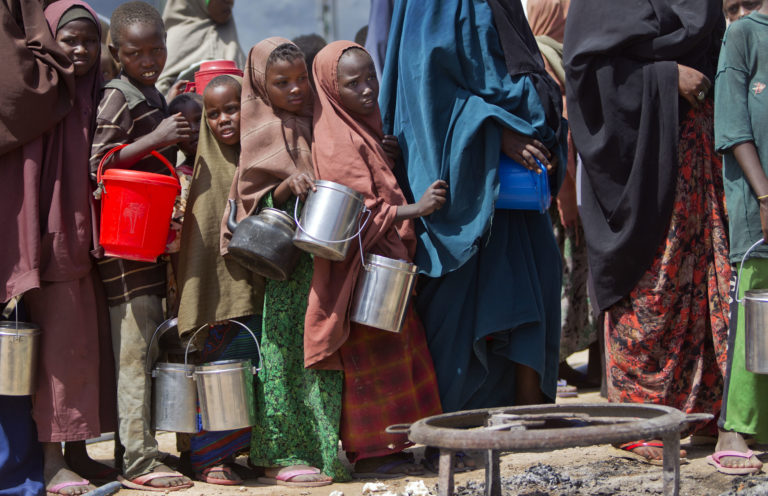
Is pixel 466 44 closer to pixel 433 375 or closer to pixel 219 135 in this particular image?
pixel 219 135

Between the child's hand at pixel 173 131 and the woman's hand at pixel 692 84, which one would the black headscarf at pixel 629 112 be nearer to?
the woman's hand at pixel 692 84

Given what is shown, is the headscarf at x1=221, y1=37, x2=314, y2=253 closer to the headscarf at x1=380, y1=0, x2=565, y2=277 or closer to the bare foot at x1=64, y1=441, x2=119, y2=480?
the headscarf at x1=380, y1=0, x2=565, y2=277

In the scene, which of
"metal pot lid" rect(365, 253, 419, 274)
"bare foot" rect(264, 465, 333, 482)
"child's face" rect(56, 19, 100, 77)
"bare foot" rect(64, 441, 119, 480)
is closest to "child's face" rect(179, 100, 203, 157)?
"child's face" rect(56, 19, 100, 77)

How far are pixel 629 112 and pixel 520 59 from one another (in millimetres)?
564

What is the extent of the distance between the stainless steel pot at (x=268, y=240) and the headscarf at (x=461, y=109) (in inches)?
25.4

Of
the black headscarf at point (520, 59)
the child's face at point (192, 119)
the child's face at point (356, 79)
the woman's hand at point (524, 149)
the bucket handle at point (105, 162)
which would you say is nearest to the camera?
the bucket handle at point (105, 162)

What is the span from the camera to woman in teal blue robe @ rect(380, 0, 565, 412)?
13.3ft

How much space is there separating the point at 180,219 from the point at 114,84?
677 mm

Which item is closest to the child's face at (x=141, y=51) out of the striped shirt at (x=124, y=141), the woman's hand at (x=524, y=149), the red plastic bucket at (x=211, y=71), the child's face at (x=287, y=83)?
the striped shirt at (x=124, y=141)

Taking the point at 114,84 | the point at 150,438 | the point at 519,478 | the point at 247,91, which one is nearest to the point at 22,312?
the point at 150,438

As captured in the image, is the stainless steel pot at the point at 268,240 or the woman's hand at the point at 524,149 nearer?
the stainless steel pot at the point at 268,240

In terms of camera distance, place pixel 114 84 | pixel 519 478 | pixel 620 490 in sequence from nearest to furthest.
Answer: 1. pixel 620 490
2. pixel 519 478
3. pixel 114 84

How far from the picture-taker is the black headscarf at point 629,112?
404 centimetres

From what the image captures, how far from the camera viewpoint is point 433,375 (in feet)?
13.6
